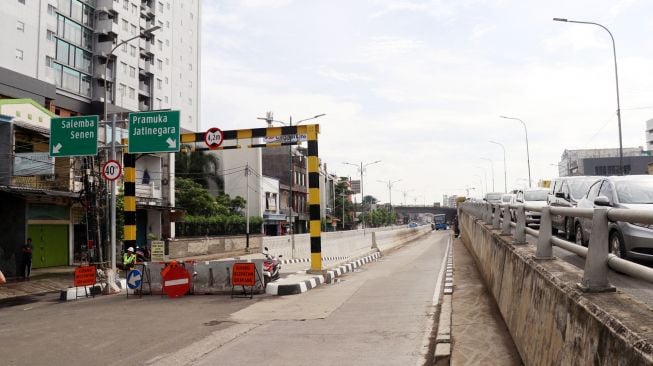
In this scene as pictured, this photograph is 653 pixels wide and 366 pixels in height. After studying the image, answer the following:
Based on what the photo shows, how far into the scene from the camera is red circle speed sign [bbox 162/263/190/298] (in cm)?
1462

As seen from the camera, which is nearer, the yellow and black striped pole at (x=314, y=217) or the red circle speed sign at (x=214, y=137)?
the yellow and black striped pole at (x=314, y=217)

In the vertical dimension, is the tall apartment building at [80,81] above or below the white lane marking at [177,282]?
above

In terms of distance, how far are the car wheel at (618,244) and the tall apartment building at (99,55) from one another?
28529 mm

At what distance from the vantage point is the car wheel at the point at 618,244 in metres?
7.84

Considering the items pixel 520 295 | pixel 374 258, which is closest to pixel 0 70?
pixel 374 258

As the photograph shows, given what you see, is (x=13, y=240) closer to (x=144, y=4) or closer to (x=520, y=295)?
(x=520, y=295)

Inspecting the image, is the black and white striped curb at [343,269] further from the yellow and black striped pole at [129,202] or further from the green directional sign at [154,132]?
the yellow and black striped pole at [129,202]

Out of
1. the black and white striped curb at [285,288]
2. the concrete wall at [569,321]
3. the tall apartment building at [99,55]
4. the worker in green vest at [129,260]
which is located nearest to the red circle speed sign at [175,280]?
the black and white striped curb at [285,288]

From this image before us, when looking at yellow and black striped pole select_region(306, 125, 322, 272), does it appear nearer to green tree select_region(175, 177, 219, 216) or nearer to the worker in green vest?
the worker in green vest

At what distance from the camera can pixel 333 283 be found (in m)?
17.6

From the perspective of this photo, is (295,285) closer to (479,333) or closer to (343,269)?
(343,269)

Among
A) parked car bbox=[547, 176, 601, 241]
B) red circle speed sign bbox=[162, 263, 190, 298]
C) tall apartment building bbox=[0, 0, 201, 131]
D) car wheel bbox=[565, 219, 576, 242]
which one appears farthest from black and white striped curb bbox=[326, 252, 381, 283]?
tall apartment building bbox=[0, 0, 201, 131]

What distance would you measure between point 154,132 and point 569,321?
16.9 m

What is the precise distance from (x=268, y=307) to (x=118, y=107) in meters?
48.7
